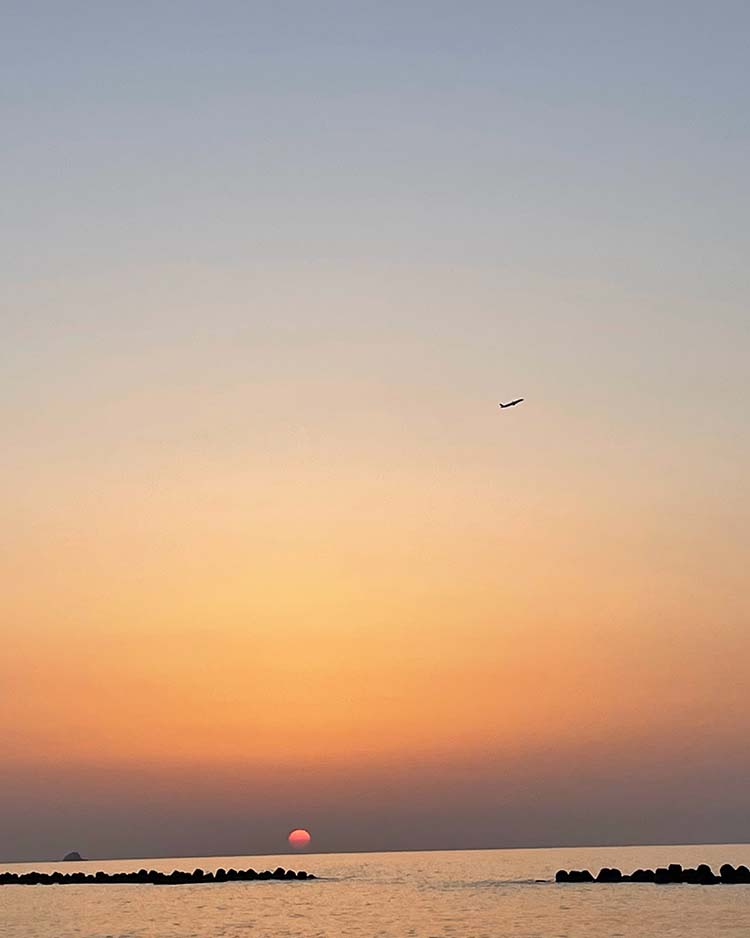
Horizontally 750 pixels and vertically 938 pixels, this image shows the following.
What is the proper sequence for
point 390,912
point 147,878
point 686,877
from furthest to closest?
point 147,878
point 686,877
point 390,912

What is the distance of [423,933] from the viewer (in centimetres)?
8281

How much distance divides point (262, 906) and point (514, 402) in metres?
71.5

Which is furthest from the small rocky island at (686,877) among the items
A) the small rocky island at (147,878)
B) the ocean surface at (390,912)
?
the small rocky island at (147,878)

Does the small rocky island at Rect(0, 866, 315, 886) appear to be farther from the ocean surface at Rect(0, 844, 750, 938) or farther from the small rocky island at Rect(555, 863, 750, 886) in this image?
the small rocky island at Rect(555, 863, 750, 886)

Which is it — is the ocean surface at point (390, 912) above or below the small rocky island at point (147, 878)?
below

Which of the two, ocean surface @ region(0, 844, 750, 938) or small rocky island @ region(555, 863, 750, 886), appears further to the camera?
small rocky island @ region(555, 863, 750, 886)

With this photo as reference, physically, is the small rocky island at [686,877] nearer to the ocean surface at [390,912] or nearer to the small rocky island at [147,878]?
the ocean surface at [390,912]

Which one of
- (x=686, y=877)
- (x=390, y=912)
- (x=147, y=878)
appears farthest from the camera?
(x=147, y=878)

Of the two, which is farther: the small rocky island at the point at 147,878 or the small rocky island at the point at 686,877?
the small rocky island at the point at 147,878

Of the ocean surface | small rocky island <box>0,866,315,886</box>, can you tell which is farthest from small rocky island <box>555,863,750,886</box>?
small rocky island <box>0,866,315,886</box>

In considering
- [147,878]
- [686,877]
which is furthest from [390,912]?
[147,878]

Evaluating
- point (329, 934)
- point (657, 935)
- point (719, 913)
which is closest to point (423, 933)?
point (329, 934)

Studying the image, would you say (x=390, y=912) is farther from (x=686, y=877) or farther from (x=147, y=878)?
(x=147, y=878)

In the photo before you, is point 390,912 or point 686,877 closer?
point 390,912
